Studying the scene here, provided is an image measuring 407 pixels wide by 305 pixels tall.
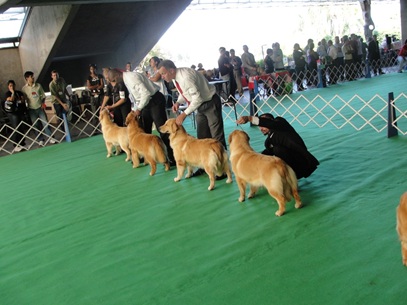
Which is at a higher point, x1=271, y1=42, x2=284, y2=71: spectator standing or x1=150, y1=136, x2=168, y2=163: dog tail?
x1=271, y1=42, x2=284, y2=71: spectator standing

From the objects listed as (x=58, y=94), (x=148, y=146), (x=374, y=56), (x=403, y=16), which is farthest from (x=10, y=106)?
(x=403, y=16)

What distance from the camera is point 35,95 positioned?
10.0 meters

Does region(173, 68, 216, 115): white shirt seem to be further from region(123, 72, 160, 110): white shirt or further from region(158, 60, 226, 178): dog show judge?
region(123, 72, 160, 110): white shirt

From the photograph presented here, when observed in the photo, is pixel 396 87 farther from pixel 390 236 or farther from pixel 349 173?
pixel 390 236

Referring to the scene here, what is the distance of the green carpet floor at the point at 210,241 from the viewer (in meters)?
2.64

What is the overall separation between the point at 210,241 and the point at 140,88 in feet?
10.7

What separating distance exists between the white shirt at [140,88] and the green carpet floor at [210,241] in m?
1.13

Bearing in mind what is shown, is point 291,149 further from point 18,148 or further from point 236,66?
point 236,66

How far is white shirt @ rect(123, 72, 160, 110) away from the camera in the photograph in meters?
6.08

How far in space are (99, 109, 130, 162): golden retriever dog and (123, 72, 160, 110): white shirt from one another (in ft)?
3.18

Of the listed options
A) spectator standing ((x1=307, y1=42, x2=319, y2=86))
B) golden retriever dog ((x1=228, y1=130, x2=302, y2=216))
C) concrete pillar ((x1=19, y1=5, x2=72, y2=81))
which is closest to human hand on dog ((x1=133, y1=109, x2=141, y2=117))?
golden retriever dog ((x1=228, y1=130, x2=302, y2=216))

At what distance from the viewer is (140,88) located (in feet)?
19.9

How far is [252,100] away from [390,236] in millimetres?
6337

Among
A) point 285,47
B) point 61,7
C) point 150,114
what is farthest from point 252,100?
point 285,47
